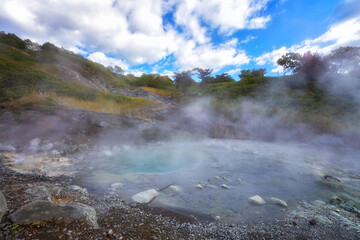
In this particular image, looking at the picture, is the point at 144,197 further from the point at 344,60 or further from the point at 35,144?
the point at 344,60

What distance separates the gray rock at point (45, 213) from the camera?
1560 millimetres

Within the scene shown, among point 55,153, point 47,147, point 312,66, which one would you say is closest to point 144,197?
point 55,153

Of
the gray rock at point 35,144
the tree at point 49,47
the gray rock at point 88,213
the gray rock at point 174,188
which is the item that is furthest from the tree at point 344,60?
the tree at point 49,47

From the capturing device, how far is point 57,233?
1.50m

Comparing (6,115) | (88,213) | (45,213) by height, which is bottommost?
(88,213)

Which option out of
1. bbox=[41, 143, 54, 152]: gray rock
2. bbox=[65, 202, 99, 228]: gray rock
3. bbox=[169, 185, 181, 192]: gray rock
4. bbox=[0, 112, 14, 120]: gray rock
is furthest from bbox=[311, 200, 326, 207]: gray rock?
bbox=[0, 112, 14, 120]: gray rock

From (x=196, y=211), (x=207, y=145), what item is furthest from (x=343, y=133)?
(x=196, y=211)

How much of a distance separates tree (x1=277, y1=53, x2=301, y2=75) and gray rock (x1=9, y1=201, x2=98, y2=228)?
24.0m

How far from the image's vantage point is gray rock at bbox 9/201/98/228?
1.56 m

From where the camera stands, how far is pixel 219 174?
436cm

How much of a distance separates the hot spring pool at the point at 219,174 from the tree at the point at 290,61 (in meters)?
16.5

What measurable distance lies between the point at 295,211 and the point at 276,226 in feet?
2.44

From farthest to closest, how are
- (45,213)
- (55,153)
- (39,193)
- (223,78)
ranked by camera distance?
(223,78) < (55,153) < (39,193) < (45,213)

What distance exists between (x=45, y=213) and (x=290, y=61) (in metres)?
26.2
